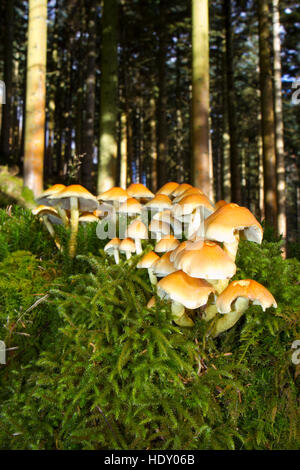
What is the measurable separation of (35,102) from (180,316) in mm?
4035

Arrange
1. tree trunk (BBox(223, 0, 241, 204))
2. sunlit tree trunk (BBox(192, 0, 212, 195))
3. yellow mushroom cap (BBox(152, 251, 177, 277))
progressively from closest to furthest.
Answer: yellow mushroom cap (BBox(152, 251, 177, 277)) → sunlit tree trunk (BBox(192, 0, 212, 195)) → tree trunk (BBox(223, 0, 241, 204))

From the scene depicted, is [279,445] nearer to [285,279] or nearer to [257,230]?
[285,279]

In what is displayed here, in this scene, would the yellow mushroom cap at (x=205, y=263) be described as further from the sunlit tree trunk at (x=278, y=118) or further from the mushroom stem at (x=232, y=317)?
the sunlit tree trunk at (x=278, y=118)

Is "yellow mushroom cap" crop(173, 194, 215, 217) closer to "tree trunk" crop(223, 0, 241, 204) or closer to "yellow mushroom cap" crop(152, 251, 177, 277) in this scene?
"yellow mushroom cap" crop(152, 251, 177, 277)

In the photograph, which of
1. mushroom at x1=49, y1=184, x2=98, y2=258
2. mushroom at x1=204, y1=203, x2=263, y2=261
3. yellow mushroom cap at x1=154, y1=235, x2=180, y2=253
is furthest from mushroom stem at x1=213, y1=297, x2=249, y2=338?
mushroom at x1=49, y1=184, x2=98, y2=258

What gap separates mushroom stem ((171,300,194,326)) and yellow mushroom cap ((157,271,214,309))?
0.17 metres

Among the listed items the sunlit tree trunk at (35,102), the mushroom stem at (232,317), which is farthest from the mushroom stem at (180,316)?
the sunlit tree trunk at (35,102)

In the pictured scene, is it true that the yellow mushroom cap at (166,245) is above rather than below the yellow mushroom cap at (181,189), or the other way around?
below

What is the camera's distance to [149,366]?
1.57 meters

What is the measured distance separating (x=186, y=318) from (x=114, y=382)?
53 centimetres

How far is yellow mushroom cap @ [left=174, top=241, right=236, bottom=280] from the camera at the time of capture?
1456mm

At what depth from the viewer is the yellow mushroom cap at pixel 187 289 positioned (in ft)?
4.93

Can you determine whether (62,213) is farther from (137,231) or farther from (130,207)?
(137,231)

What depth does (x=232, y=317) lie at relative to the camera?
171 centimetres
